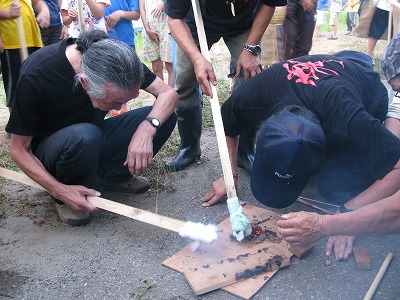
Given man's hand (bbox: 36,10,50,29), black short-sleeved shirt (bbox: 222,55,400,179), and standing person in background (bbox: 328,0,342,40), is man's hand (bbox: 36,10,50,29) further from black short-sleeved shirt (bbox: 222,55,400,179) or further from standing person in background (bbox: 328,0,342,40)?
standing person in background (bbox: 328,0,342,40)

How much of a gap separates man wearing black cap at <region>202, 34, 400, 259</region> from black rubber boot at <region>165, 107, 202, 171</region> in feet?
2.42

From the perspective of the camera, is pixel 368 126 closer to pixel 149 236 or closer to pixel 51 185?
pixel 149 236

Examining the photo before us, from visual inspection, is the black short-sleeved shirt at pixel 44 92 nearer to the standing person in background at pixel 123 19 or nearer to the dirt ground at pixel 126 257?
the dirt ground at pixel 126 257

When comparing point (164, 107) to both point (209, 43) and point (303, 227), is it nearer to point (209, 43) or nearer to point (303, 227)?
point (209, 43)

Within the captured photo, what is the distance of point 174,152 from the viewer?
3809mm

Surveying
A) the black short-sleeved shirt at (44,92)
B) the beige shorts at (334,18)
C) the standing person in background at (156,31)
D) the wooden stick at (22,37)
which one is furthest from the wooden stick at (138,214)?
the beige shorts at (334,18)

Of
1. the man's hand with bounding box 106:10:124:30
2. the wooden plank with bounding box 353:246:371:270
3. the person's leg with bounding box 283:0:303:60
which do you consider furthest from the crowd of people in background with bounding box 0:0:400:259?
the person's leg with bounding box 283:0:303:60

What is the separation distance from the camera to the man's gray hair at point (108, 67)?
7.39 feet

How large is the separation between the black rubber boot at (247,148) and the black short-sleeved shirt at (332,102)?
0.53 metres

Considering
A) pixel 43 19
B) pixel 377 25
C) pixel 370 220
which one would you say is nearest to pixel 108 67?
pixel 370 220

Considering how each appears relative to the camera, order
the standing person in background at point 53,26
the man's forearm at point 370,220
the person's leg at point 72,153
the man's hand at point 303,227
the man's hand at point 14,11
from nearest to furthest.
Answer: the man's forearm at point 370,220, the man's hand at point 303,227, the person's leg at point 72,153, the man's hand at point 14,11, the standing person in background at point 53,26

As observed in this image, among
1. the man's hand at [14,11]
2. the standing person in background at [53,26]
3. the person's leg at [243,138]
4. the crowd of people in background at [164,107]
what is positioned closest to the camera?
the crowd of people in background at [164,107]

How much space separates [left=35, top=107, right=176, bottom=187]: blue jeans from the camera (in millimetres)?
2586

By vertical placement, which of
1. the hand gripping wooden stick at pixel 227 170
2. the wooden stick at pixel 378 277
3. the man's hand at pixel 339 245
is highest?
the hand gripping wooden stick at pixel 227 170
